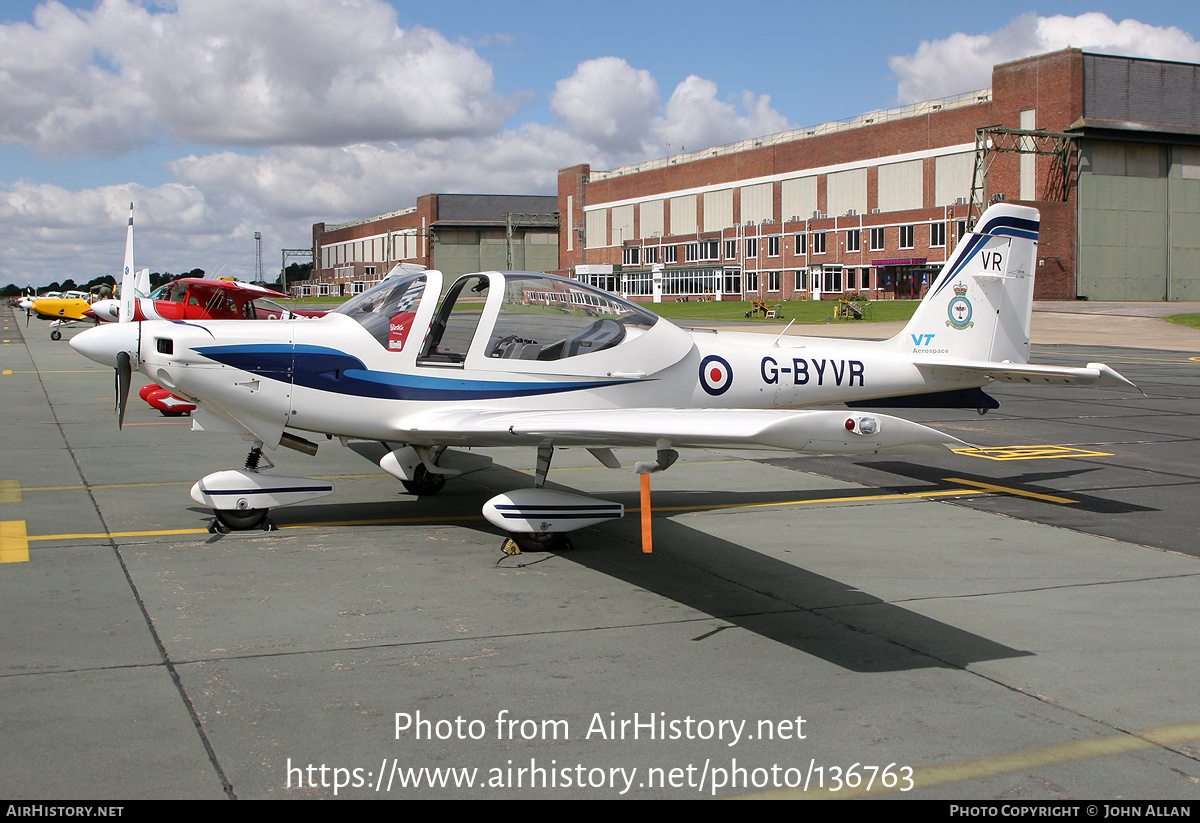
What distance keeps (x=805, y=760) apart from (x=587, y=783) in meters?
0.91

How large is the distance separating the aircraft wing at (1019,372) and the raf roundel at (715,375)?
2268mm

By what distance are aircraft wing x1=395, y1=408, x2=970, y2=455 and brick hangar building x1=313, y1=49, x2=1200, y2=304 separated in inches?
2250

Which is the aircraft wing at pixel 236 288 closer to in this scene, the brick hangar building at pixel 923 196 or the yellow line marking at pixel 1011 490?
the yellow line marking at pixel 1011 490

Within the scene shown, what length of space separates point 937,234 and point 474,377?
68199mm

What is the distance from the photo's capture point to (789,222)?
83.6 m

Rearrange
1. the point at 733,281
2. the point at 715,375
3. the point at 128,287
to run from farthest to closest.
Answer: the point at 733,281 < the point at 128,287 < the point at 715,375

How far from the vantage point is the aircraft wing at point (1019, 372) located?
27.4 ft

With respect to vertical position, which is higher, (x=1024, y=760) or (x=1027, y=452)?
(x=1027, y=452)

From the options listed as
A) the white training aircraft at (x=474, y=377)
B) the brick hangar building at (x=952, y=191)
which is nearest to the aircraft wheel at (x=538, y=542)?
the white training aircraft at (x=474, y=377)

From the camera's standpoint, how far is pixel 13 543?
7586 millimetres

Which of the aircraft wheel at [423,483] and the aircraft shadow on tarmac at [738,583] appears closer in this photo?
the aircraft shadow on tarmac at [738,583]

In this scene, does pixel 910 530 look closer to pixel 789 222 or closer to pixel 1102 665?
pixel 1102 665

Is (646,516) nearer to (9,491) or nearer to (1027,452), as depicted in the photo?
(9,491)

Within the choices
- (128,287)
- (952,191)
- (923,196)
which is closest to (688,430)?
(128,287)
